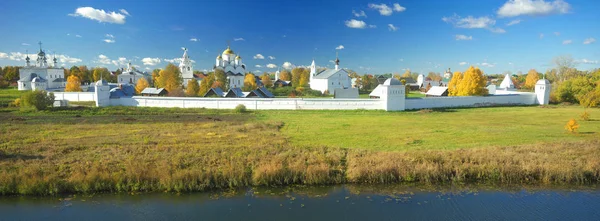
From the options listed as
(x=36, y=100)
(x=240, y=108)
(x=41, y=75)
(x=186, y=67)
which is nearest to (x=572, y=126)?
(x=240, y=108)

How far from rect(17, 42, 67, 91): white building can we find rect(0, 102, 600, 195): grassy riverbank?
124 feet

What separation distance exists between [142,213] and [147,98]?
952 inches

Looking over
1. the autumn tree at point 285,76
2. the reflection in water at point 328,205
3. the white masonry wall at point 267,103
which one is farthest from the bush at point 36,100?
→ the autumn tree at point 285,76

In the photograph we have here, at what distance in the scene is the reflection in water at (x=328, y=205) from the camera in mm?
8750

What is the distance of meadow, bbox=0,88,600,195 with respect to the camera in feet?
34.3

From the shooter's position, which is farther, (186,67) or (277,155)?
(186,67)

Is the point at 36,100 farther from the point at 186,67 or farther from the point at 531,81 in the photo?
the point at 531,81

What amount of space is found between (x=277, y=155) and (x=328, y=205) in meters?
3.77

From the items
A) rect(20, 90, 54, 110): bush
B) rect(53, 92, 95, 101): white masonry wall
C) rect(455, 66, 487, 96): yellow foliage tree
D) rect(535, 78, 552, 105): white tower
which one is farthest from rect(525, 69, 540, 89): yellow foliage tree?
rect(20, 90, 54, 110): bush

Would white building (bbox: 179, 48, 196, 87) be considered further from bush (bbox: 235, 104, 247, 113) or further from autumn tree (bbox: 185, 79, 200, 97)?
bush (bbox: 235, 104, 247, 113)

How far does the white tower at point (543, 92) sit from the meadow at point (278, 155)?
52.9 feet

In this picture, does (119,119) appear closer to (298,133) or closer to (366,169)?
A: (298,133)

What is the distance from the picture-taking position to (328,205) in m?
9.35

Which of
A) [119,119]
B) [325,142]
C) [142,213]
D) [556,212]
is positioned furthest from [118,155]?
[556,212]
